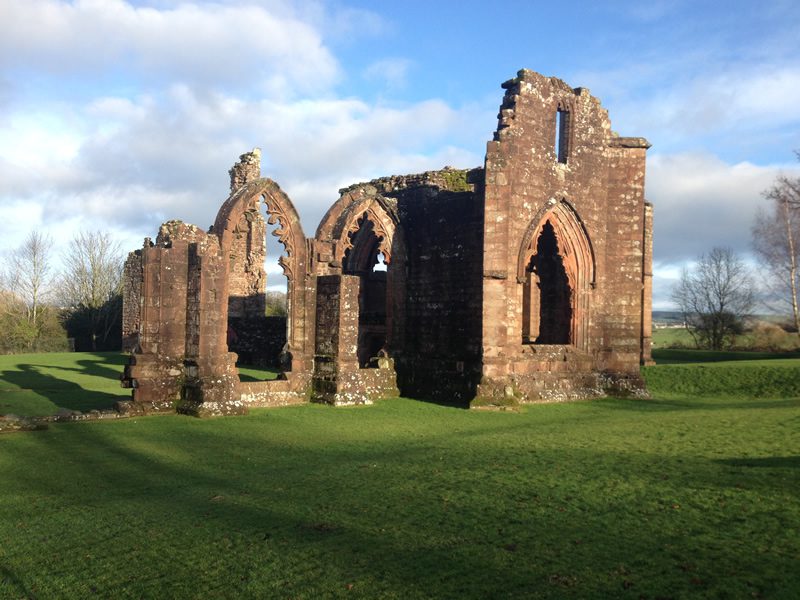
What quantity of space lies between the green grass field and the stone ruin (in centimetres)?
216

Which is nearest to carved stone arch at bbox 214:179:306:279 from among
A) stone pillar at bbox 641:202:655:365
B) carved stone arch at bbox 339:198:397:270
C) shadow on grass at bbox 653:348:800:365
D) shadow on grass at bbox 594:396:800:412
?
carved stone arch at bbox 339:198:397:270

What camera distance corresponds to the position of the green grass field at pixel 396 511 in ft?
13.8

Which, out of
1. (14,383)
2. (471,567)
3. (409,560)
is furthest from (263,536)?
(14,383)

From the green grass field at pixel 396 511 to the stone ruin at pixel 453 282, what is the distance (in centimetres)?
216

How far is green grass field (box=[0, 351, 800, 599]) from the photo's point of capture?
4.21m

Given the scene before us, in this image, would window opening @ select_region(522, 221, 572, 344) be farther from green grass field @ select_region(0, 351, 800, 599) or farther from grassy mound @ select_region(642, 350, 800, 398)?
green grass field @ select_region(0, 351, 800, 599)

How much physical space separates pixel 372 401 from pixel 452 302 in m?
2.90

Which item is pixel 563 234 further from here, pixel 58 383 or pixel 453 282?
pixel 58 383

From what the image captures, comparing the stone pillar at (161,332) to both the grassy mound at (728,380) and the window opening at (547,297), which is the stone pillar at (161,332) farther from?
the grassy mound at (728,380)

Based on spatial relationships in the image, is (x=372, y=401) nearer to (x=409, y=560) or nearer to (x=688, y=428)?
(x=688, y=428)

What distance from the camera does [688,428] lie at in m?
10.8

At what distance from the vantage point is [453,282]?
1541 centimetres

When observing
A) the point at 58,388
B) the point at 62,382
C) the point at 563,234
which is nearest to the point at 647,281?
the point at 563,234

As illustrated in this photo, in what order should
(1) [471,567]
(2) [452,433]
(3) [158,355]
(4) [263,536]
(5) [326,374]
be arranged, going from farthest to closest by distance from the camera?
(5) [326,374] → (3) [158,355] → (2) [452,433] → (4) [263,536] → (1) [471,567]
